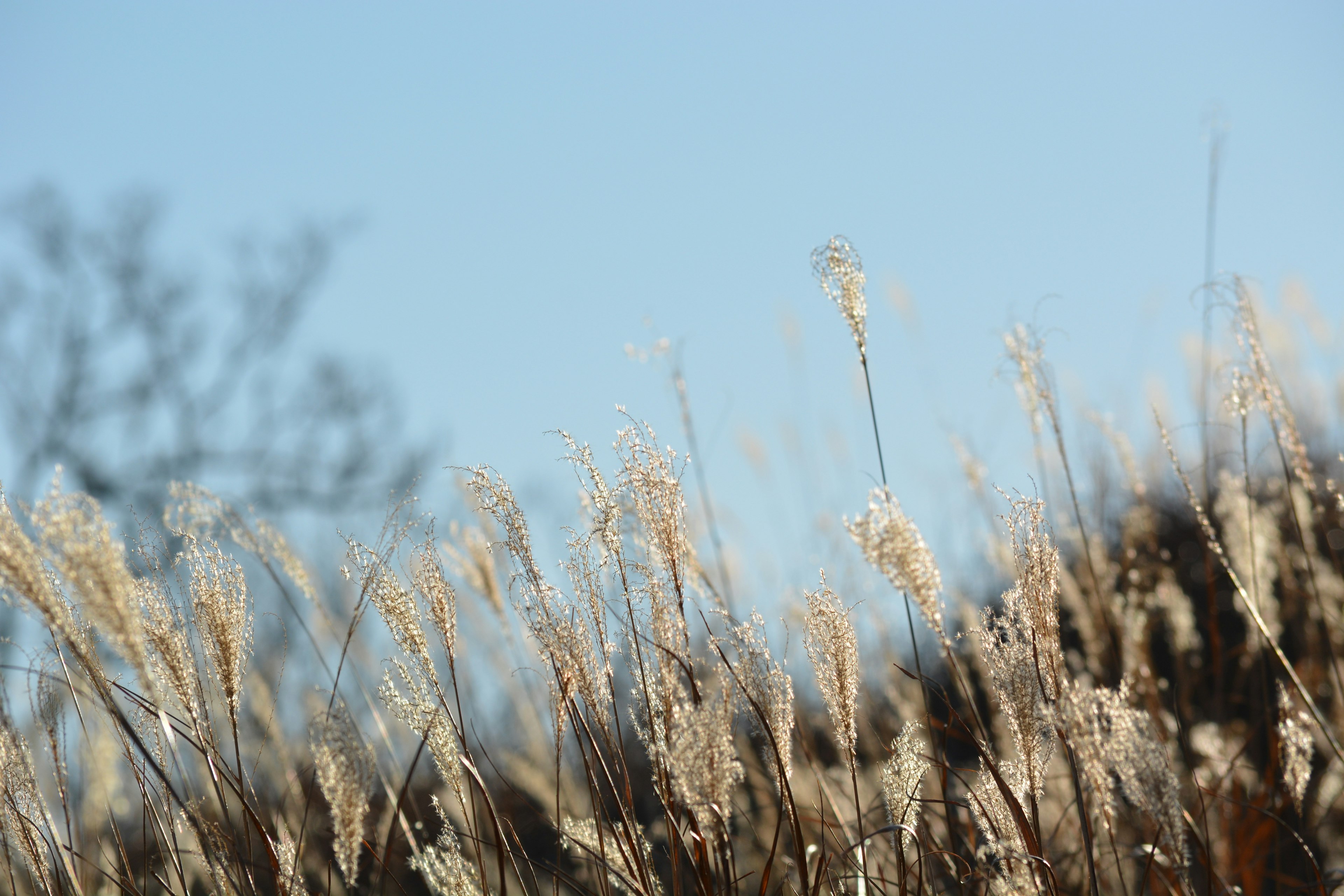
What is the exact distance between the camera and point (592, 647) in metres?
1.55

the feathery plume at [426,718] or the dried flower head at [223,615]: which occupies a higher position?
the dried flower head at [223,615]

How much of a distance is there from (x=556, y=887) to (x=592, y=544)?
598 millimetres

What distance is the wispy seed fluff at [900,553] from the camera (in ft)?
4.04

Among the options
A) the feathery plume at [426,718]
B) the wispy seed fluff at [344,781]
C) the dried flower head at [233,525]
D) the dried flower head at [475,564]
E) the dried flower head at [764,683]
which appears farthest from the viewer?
the dried flower head at [475,564]

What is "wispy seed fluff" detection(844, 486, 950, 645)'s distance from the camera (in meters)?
1.23

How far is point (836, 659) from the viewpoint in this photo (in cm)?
150

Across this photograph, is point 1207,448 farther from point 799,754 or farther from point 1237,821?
point 799,754

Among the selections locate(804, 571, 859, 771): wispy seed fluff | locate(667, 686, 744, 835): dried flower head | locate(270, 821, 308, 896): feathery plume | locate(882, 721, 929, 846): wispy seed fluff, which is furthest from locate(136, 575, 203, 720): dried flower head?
locate(882, 721, 929, 846): wispy seed fluff

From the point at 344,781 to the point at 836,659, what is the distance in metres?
0.75

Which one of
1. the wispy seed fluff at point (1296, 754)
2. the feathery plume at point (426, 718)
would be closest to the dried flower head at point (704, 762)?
the feathery plume at point (426, 718)

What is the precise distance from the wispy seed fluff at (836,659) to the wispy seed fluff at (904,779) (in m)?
0.11

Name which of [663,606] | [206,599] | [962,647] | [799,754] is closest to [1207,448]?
[663,606]

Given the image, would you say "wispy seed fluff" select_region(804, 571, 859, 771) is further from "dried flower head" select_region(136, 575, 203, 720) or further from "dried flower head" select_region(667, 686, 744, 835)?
"dried flower head" select_region(136, 575, 203, 720)

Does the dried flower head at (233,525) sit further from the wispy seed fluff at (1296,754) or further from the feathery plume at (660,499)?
the wispy seed fluff at (1296,754)
